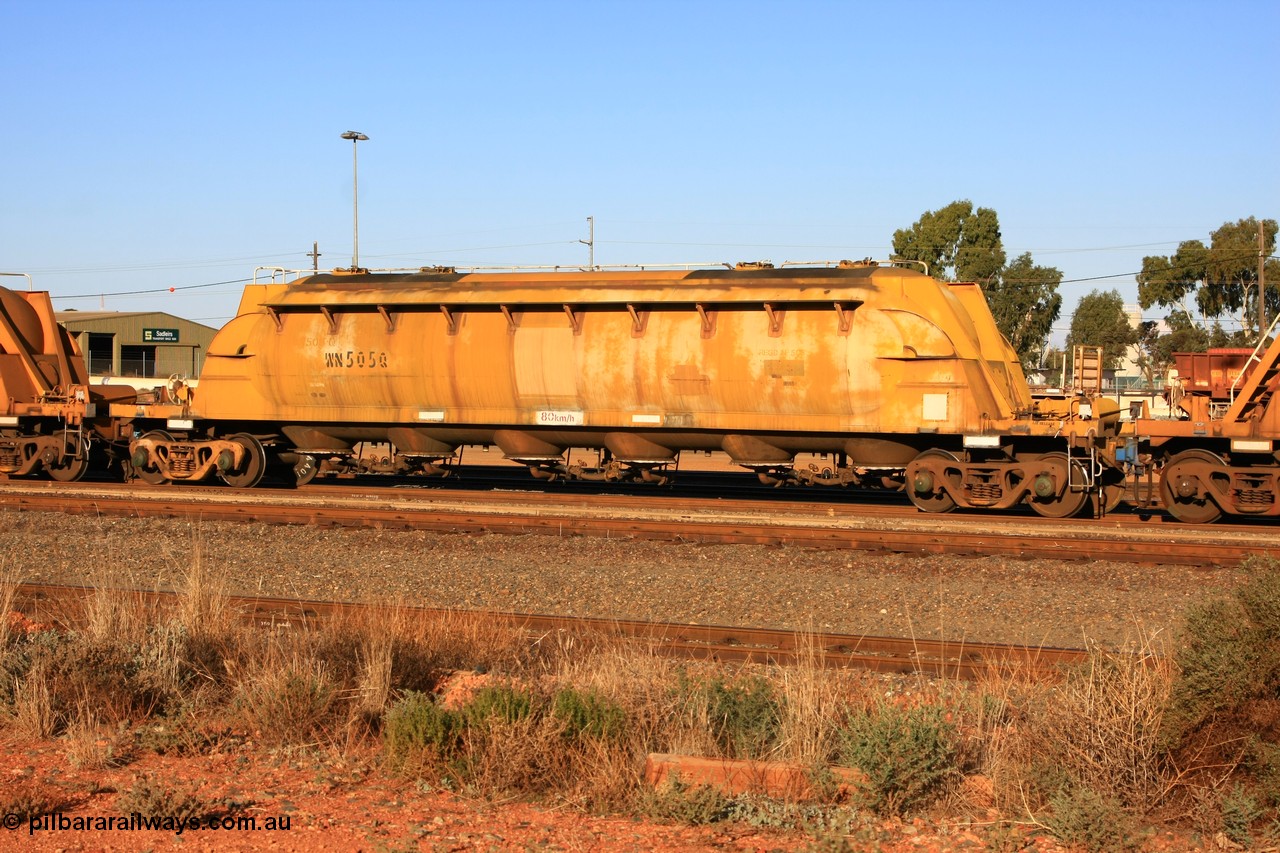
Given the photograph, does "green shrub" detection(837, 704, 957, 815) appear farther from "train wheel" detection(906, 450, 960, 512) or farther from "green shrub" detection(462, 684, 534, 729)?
"train wheel" detection(906, 450, 960, 512)

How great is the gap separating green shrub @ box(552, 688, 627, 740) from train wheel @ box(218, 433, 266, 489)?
1534 centimetres

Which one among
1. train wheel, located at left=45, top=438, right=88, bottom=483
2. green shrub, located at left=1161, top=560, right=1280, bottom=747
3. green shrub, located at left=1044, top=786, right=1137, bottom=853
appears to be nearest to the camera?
green shrub, located at left=1044, top=786, right=1137, bottom=853

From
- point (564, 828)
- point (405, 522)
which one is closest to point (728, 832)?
point (564, 828)

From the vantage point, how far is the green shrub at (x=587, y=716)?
6184mm

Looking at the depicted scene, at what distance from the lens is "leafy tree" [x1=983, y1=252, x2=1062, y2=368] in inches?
2349

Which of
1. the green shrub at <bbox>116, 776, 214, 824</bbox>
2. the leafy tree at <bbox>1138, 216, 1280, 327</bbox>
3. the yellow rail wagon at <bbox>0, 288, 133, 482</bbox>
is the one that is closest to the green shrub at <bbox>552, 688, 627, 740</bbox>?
the green shrub at <bbox>116, 776, 214, 824</bbox>

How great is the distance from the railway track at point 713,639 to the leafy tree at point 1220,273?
61.0m

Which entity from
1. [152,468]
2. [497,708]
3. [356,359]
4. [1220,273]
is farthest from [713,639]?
[1220,273]

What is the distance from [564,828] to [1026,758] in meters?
2.49

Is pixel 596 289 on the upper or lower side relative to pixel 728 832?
upper

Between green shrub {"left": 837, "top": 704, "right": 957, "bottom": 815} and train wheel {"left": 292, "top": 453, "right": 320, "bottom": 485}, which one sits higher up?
train wheel {"left": 292, "top": 453, "right": 320, "bottom": 485}

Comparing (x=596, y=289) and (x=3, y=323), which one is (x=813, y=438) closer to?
(x=596, y=289)

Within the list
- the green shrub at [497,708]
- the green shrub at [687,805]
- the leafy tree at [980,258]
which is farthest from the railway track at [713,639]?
the leafy tree at [980,258]

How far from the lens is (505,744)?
603 centimetres
